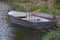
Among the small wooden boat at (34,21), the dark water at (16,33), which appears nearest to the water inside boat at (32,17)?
the small wooden boat at (34,21)

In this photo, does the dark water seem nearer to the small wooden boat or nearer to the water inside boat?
the small wooden boat

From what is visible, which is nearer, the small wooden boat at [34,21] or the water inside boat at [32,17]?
the small wooden boat at [34,21]

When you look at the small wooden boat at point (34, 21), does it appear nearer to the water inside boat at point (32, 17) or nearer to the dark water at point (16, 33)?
the water inside boat at point (32, 17)

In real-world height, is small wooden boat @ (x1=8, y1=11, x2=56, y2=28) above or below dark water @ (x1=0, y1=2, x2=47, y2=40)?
above

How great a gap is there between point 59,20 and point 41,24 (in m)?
2.44

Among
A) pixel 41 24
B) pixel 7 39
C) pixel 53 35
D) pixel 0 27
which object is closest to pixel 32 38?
pixel 7 39

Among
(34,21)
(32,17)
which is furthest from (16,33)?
(32,17)

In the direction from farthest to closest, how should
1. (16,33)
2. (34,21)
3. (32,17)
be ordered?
(32,17) → (34,21) → (16,33)

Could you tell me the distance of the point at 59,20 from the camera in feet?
62.8

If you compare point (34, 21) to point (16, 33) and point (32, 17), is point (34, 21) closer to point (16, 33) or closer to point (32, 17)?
point (32, 17)

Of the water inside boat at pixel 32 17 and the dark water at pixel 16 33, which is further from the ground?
the water inside boat at pixel 32 17

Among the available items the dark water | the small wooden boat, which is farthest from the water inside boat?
the dark water

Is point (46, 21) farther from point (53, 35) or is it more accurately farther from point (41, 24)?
point (53, 35)

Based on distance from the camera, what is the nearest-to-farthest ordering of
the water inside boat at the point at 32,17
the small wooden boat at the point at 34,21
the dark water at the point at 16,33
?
the dark water at the point at 16,33 → the small wooden boat at the point at 34,21 → the water inside boat at the point at 32,17
